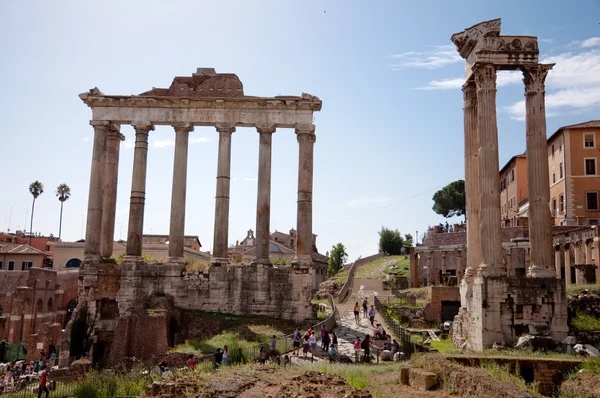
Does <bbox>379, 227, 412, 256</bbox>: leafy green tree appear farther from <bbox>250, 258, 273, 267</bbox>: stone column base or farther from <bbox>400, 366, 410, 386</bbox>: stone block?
<bbox>400, 366, 410, 386</bbox>: stone block

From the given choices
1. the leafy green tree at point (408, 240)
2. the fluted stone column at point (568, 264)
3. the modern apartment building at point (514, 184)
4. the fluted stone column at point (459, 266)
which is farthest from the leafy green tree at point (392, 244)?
the fluted stone column at point (568, 264)

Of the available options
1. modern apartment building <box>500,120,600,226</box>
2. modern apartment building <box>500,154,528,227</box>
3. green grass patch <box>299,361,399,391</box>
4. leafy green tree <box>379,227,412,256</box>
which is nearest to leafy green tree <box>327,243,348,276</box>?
leafy green tree <box>379,227,412,256</box>

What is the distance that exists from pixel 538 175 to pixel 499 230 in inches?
95.7

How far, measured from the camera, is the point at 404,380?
13188mm

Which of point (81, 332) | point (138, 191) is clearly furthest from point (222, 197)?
point (81, 332)

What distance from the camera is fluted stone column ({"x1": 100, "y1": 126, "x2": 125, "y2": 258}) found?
2736cm

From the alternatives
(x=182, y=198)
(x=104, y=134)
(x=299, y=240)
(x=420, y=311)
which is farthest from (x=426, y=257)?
(x=104, y=134)

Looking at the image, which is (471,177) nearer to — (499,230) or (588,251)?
(499,230)

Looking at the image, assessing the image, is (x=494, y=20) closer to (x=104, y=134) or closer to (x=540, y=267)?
(x=540, y=267)

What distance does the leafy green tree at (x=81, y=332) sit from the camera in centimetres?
2367

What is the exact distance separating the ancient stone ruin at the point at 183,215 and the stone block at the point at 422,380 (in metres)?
12.4

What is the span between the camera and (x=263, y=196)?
26375mm

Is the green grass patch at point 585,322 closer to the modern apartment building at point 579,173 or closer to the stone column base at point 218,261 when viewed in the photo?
the stone column base at point 218,261

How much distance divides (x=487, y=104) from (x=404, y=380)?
11.5 metres
